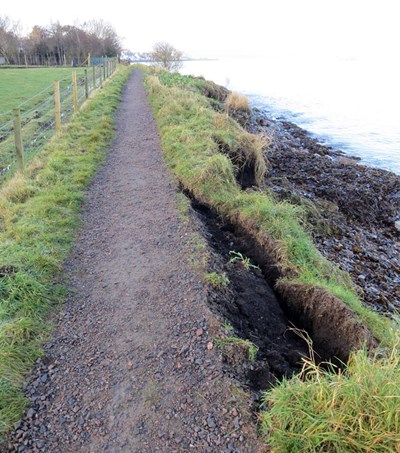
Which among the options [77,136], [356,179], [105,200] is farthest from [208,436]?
[356,179]

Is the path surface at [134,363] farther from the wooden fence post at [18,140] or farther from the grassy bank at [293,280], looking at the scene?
the wooden fence post at [18,140]

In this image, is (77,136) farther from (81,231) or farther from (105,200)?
(81,231)

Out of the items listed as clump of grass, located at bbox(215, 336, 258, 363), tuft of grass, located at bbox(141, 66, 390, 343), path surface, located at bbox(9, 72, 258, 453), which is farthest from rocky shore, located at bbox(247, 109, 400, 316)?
path surface, located at bbox(9, 72, 258, 453)

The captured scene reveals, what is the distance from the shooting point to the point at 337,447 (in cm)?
244

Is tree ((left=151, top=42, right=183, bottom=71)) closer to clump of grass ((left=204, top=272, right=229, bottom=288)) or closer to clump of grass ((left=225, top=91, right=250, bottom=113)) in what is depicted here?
clump of grass ((left=225, top=91, right=250, bottom=113))

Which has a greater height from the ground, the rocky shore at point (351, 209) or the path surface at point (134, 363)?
the path surface at point (134, 363)

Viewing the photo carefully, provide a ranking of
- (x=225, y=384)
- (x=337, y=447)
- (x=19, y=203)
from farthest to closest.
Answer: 1. (x=19, y=203)
2. (x=225, y=384)
3. (x=337, y=447)

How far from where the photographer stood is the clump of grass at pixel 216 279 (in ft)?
15.2

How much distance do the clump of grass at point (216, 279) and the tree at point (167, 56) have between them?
45.6m

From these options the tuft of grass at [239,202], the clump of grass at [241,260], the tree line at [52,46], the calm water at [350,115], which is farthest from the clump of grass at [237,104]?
the tree line at [52,46]

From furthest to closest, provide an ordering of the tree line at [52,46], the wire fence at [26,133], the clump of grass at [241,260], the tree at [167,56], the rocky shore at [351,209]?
the tree line at [52,46] < the tree at [167,56] < the wire fence at [26,133] < the rocky shore at [351,209] < the clump of grass at [241,260]

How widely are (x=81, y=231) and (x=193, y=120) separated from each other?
6678 mm

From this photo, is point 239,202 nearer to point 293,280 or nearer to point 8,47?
point 293,280

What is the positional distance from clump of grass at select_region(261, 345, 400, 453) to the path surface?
1.17ft
